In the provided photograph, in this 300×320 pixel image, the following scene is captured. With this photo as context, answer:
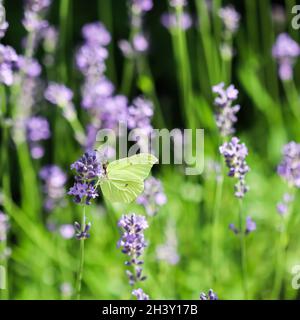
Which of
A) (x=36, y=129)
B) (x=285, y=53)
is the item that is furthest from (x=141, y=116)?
(x=285, y=53)

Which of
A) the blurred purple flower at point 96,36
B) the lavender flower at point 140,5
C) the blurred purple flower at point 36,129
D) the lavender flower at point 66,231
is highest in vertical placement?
the lavender flower at point 140,5

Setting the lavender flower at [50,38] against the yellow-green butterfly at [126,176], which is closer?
the yellow-green butterfly at [126,176]

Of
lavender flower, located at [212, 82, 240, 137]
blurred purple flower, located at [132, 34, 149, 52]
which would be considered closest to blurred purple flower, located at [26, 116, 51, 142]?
blurred purple flower, located at [132, 34, 149, 52]

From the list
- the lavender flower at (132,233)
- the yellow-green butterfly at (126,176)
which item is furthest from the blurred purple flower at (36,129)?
the lavender flower at (132,233)

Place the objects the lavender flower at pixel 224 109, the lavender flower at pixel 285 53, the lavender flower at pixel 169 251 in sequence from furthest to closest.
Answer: the lavender flower at pixel 285 53 < the lavender flower at pixel 169 251 < the lavender flower at pixel 224 109

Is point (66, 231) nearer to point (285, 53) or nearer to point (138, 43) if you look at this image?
point (138, 43)

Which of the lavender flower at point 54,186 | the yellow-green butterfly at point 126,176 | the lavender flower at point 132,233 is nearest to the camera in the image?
the lavender flower at point 132,233

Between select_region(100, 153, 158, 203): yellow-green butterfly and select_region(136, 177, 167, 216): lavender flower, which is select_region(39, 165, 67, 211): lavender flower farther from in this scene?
select_region(100, 153, 158, 203): yellow-green butterfly

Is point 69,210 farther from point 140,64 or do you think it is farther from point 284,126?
point 284,126

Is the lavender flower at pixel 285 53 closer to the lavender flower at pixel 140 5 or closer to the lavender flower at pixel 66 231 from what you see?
the lavender flower at pixel 140 5
